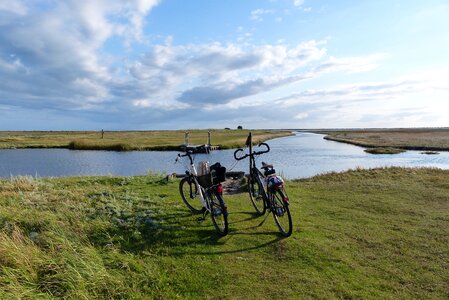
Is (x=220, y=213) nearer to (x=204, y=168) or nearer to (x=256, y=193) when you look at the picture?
(x=204, y=168)

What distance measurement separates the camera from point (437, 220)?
9.23 meters

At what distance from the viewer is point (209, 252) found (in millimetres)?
6926

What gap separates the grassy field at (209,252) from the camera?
218 inches

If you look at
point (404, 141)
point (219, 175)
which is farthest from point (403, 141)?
point (219, 175)

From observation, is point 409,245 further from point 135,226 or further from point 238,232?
point 135,226

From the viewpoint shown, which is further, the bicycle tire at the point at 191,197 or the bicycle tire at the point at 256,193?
the bicycle tire at the point at 191,197

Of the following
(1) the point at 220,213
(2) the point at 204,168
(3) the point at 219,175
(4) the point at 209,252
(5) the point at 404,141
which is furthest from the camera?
(5) the point at 404,141

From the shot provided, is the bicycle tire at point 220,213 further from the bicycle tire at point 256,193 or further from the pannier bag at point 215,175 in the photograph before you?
the bicycle tire at point 256,193

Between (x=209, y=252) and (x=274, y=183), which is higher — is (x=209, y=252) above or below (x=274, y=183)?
below

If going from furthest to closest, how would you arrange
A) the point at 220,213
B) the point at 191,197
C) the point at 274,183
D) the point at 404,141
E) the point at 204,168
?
the point at 404,141 → the point at 191,197 → the point at 204,168 → the point at 274,183 → the point at 220,213

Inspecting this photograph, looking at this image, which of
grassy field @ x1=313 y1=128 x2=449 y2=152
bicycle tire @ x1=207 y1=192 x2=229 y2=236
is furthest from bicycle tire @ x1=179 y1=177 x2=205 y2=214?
grassy field @ x1=313 y1=128 x2=449 y2=152

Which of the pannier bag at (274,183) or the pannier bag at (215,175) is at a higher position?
the pannier bag at (215,175)

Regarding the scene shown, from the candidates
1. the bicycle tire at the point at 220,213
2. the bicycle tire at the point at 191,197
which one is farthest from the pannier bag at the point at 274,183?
the bicycle tire at the point at 191,197

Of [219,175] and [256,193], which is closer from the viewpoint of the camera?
[219,175]
